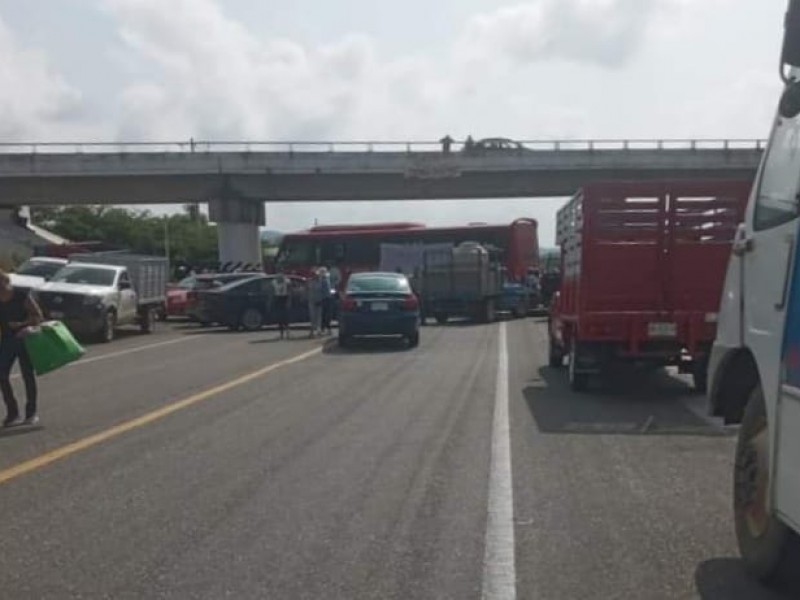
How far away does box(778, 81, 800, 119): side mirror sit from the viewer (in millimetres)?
5562

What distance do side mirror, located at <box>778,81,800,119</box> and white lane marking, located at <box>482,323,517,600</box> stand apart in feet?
8.86

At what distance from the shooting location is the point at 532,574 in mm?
6375

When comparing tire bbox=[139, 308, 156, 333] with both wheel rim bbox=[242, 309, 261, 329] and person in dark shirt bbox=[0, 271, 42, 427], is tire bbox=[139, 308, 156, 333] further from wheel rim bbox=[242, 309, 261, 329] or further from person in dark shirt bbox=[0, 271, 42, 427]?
person in dark shirt bbox=[0, 271, 42, 427]

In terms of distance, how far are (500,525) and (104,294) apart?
2181cm

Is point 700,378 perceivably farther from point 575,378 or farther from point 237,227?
point 237,227

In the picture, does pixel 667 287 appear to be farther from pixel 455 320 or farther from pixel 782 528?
pixel 455 320

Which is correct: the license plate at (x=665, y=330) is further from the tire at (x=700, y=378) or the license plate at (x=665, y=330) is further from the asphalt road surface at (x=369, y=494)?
the asphalt road surface at (x=369, y=494)

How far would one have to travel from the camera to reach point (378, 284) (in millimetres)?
25578

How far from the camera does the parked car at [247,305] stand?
1292 inches

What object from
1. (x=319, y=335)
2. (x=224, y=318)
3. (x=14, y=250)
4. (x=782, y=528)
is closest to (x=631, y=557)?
(x=782, y=528)

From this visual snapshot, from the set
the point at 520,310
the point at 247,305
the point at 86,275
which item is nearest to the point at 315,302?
the point at 247,305

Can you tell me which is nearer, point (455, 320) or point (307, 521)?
point (307, 521)

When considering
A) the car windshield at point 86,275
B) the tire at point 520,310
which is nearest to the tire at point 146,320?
the car windshield at point 86,275

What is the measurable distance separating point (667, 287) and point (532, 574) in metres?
9.34
